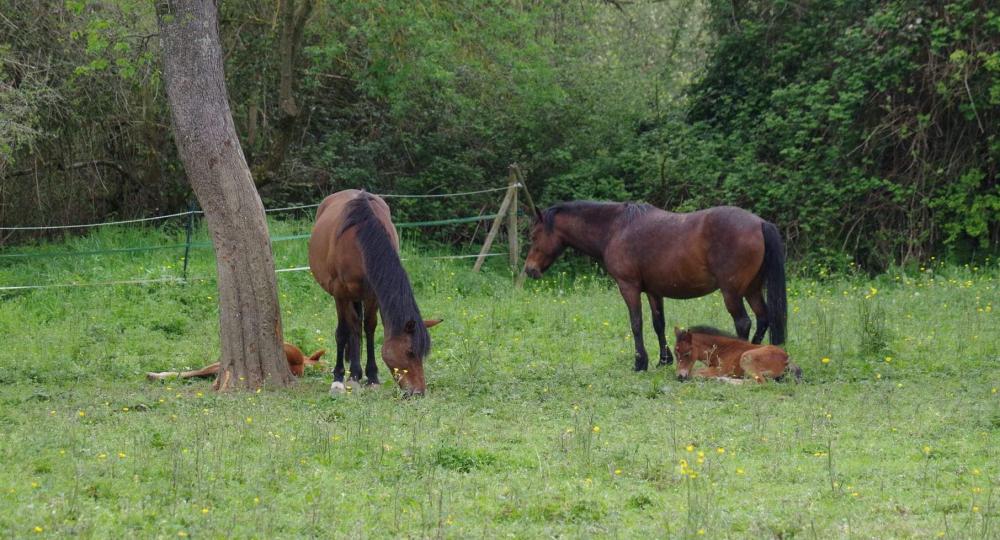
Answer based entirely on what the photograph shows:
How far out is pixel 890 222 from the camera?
16750 mm

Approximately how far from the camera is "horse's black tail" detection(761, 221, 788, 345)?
9328 millimetres

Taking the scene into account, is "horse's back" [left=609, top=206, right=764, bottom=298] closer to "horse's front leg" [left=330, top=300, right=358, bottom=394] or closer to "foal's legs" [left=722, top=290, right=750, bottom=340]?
"foal's legs" [left=722, top=290, right=750, bottom=340]

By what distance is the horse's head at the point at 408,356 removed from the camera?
8141mm

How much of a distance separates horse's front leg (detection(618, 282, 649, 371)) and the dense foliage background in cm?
759

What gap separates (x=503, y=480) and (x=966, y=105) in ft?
42.1

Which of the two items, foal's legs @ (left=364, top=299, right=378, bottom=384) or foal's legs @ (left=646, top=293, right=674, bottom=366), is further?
foal's legs @ (left=646, top=293, right=674, bottom=366)

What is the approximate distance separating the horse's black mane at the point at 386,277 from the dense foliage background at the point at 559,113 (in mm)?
6315

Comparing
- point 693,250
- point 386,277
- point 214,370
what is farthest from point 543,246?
point 214,370

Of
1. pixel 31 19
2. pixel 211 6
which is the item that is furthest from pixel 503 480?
pixel 31 19

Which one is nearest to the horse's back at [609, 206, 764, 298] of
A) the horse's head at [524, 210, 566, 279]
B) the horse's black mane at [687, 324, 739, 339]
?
the horse's black mane at [687, 324, 739, 339]

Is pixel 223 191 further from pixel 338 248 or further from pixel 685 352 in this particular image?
pixel 685 352

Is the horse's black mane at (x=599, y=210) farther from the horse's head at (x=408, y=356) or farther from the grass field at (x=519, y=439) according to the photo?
the horse's head at (x=408, y=356)

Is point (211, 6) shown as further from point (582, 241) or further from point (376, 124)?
point (376, 124)

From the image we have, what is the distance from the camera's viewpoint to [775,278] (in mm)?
9336
